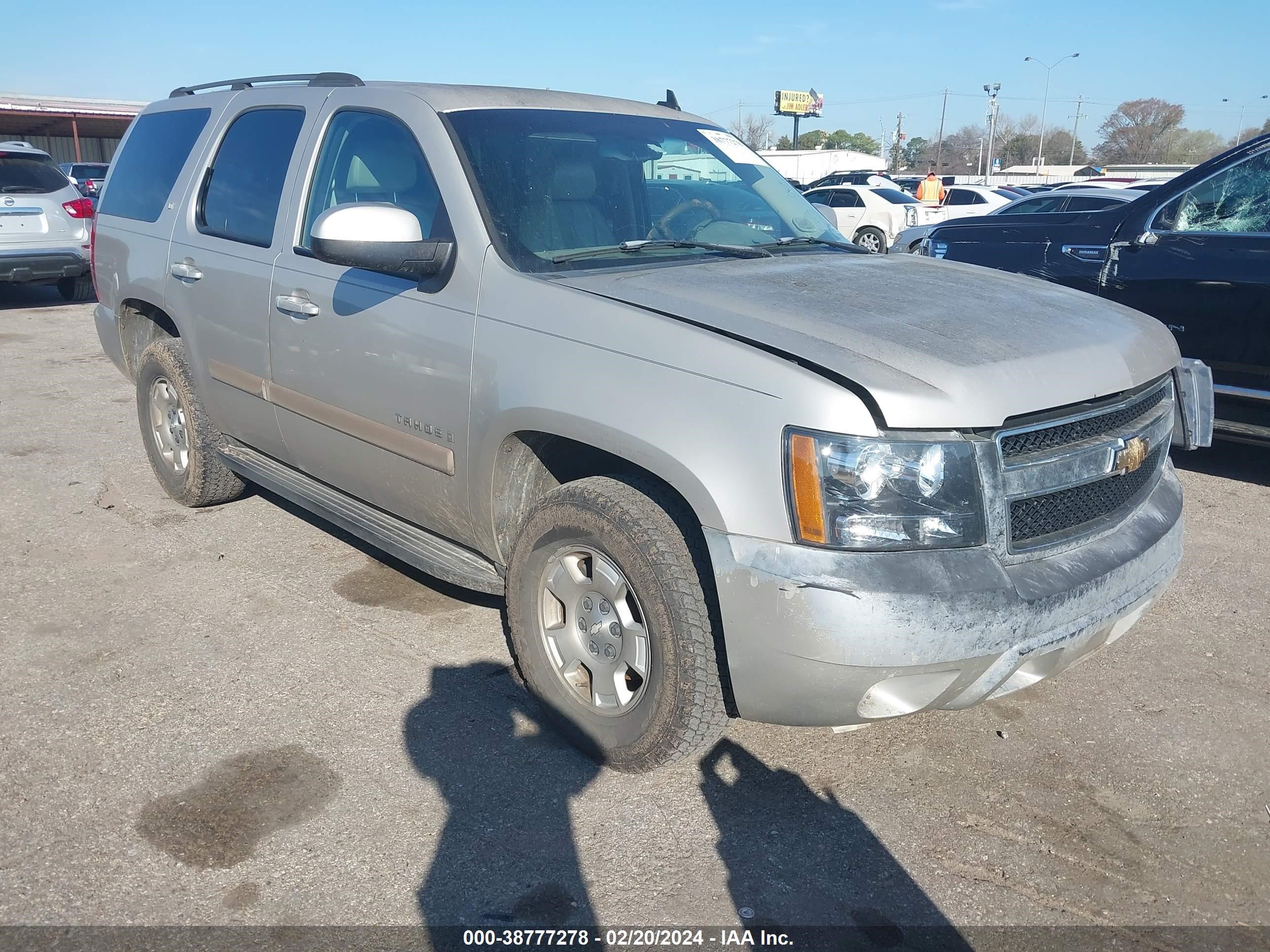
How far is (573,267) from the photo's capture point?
3.20 metres

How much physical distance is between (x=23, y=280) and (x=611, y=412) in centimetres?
1131

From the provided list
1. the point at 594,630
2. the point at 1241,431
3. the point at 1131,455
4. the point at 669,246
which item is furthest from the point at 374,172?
the point at 1241,431

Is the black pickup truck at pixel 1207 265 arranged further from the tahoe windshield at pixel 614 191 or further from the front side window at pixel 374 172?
the front side window at pixel 374 172

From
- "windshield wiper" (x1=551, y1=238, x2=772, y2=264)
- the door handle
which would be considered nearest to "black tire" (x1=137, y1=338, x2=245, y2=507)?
the door handle

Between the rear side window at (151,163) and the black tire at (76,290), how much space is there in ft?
28.0

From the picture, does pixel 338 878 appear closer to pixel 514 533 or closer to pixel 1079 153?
pixel 514 533

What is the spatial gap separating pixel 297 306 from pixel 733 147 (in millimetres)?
1908

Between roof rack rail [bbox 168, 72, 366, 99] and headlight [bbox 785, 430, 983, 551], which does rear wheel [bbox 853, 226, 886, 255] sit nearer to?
roof rack rail [bbox 168, 72, 366, 99]

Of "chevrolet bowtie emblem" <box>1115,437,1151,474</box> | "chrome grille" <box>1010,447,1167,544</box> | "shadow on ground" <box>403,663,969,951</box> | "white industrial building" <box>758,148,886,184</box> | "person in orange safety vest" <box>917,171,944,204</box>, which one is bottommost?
"shadow on ground" <box>403,663,969,951</box>

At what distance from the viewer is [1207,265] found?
543cm

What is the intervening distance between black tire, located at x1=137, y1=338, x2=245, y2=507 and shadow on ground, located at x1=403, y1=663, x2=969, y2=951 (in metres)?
2.20

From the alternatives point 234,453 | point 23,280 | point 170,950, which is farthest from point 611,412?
point 23,280

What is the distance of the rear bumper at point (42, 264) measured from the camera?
1115 centimetres

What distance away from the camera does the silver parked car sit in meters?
11.1
